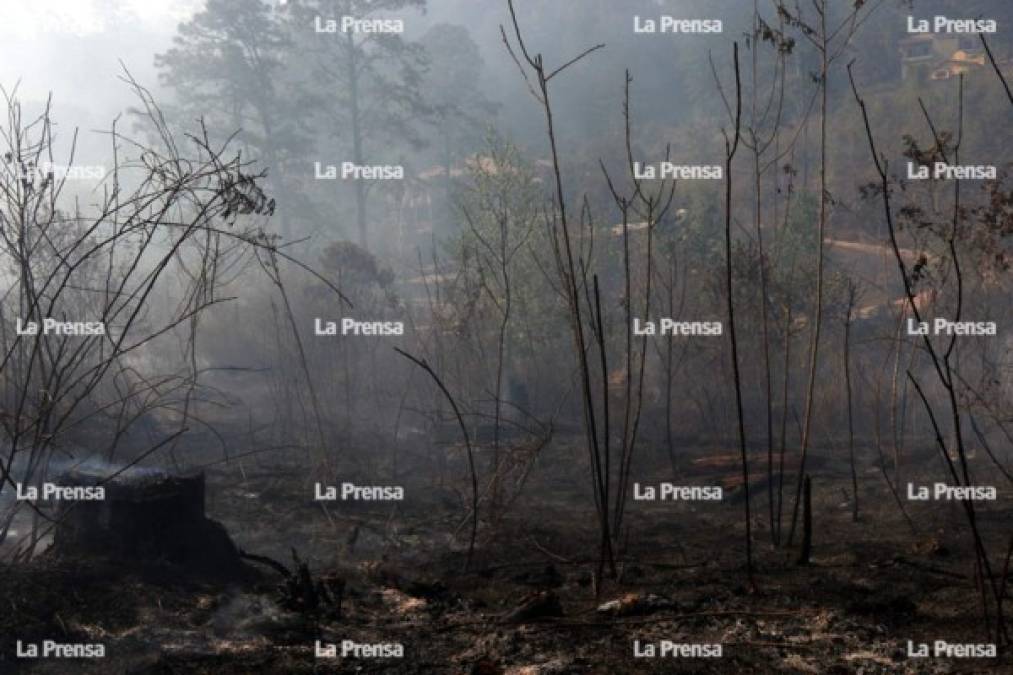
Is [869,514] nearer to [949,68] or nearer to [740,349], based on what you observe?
[740,349]

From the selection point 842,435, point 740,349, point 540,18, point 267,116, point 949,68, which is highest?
point 540,18

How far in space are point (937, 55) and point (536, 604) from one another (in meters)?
50.3

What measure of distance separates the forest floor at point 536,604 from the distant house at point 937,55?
40.9 metres

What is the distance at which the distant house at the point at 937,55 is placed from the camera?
42912mm

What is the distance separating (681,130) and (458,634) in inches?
1951

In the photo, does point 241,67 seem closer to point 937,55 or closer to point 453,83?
point 453,83

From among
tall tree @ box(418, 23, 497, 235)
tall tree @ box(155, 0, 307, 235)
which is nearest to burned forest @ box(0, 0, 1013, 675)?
tall tree @ box(155, 0, 307, 235)

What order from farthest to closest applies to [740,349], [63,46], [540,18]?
[63,46]
[540,18]
[740,349]

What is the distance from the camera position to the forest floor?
476 centimetres

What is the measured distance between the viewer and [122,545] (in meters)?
6.13

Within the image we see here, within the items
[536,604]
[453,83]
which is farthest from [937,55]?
[536,604]

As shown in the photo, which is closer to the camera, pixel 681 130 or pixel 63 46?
pixel 681 130

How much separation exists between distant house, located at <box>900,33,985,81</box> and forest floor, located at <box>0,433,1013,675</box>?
40.9m

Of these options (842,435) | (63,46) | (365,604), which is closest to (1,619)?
(365,604)
